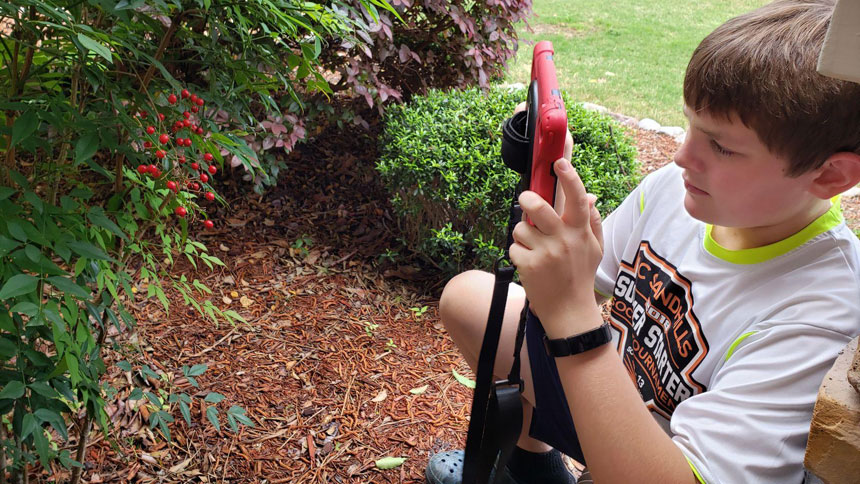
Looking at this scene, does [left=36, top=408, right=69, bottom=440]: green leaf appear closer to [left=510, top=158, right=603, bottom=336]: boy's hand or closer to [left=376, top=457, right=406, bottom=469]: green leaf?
[left=510, top=158, right=603, bottom=336]: boy's hand

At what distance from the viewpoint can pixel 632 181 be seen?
3.08 meters

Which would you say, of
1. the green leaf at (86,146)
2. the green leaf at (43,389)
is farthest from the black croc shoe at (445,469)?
the green leaf at (86,146)

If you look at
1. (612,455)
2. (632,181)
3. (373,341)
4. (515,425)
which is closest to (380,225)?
(373,341)

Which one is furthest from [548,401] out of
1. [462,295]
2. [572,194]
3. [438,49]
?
[438,49]

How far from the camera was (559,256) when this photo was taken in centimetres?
120

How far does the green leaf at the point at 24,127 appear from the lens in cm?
113

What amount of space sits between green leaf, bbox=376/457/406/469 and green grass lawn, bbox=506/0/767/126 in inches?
146

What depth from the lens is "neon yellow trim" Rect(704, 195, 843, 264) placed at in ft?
4.30

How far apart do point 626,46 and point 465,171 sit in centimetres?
640

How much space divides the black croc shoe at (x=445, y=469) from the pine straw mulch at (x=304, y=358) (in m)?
0.12

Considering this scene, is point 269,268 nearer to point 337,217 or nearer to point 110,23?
point 337,217

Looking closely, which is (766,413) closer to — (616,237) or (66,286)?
(616,237)

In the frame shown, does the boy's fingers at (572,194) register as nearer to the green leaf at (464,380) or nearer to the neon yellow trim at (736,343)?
the neon yellow trim at (736,343)

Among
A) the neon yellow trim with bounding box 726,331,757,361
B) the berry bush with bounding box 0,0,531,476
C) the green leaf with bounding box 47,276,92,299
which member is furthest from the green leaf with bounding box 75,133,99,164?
the neon yellow trim with bounding box 726,331,757,361
